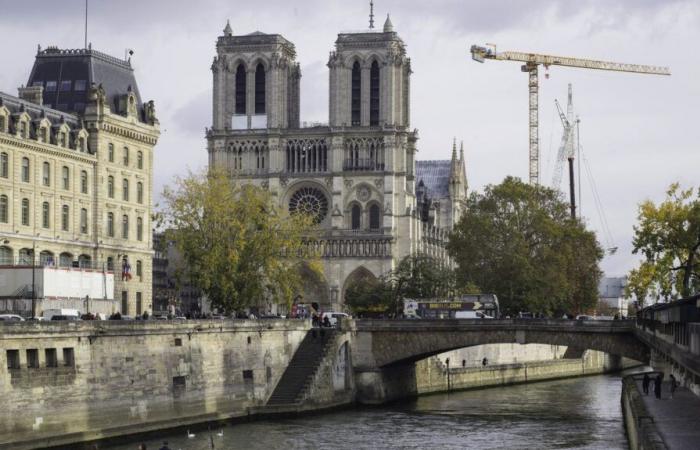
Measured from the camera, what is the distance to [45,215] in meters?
100

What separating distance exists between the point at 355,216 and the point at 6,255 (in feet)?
285

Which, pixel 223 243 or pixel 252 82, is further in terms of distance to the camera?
pixel 252 82

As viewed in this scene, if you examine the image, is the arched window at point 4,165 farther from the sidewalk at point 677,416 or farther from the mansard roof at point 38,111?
the sidewalk at point 677,416

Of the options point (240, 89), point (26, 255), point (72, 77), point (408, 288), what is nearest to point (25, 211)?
point (26, 255)

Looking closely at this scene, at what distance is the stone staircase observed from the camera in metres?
86.9

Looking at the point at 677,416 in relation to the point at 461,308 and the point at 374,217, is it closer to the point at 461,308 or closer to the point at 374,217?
the point at 461,308

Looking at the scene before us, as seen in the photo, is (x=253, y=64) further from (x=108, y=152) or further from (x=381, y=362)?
(x=381, y=362)

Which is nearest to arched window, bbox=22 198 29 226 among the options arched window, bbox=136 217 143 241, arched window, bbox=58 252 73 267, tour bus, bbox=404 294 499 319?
arched window, bbox=58 252 73 267

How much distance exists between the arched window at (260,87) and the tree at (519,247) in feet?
157

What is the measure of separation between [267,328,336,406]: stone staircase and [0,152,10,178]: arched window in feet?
66.8

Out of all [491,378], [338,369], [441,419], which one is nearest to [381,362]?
[338,369]

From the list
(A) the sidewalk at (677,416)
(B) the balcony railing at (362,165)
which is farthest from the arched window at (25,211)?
(B) the balcony railing at (362,165)

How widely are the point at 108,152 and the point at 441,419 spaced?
34.2 meters

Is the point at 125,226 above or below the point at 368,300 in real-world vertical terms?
above
